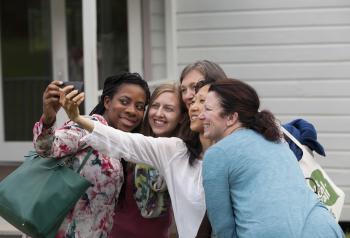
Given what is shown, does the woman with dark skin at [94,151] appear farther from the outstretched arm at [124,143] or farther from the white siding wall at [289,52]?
the white siding wall at [289,52]

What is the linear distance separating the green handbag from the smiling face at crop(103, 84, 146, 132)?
438 mm

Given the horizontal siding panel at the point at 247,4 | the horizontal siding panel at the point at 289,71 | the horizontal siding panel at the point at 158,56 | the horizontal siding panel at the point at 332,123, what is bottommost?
the horizontal siding panel at the point at 332,123

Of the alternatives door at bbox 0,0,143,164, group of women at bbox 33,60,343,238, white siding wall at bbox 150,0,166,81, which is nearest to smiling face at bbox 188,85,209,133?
group of women at bbox 33,60,343,238

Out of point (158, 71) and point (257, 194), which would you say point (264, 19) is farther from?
point (257, 194)

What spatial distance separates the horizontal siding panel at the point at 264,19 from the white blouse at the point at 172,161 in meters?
4.44

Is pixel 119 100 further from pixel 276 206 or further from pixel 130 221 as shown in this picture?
pixel 276 206

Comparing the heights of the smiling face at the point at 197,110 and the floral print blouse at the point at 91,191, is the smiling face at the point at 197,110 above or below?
above

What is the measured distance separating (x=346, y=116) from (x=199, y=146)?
4.49 metres

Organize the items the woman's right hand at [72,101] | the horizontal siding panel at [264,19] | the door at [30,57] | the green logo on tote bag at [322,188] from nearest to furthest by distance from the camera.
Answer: the woman's right hand at [72,101], the green logo on tote bag at [322,188], the horizontal siding panel at [264,19], the door at [30,57]

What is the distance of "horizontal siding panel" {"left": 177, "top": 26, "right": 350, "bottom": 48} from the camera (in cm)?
742

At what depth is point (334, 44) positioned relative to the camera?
7.43 meters

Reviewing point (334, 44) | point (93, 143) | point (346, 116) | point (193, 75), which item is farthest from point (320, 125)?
point (93, 143)

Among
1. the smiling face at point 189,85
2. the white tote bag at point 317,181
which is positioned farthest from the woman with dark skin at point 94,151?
the white tote bag at point 317,181

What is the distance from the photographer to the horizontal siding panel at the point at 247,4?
7.40 meters
